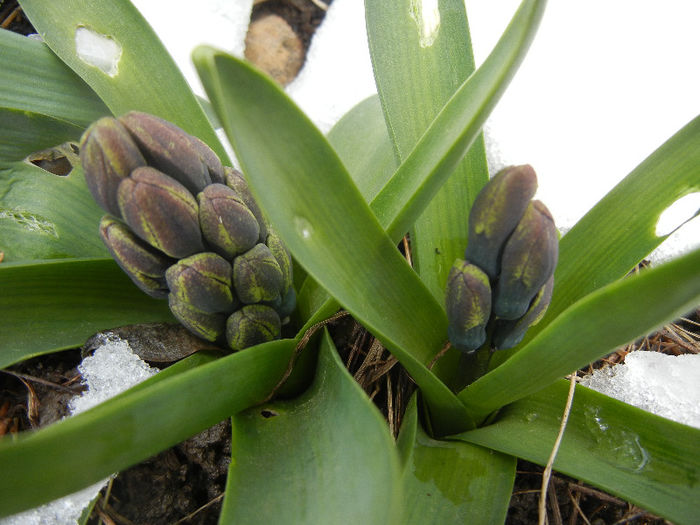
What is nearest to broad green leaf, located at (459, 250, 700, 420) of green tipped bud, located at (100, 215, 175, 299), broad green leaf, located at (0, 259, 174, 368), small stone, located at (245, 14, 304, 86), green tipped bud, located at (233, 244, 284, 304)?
green tipped bud, located at (233, 244, 284, 304)

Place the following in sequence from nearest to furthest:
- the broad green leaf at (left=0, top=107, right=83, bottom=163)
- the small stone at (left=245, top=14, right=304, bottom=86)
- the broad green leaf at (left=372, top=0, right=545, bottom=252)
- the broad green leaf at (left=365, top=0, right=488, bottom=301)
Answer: the broad green leaf at (left=372, top=0, right=545, bottom=252), the broad green leaf at (left=365, top=0, right=488, bottom=301), the broad green leaf at (left=0, top=107, right=83, bottom=163), the small stone at (left=245, top=14, right=304, bottom=86)

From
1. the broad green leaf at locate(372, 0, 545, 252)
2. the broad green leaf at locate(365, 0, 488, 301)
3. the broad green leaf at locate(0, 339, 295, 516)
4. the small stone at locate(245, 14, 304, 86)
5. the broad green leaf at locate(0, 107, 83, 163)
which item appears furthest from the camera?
the small stone at locate(245, 14, 304, 86)

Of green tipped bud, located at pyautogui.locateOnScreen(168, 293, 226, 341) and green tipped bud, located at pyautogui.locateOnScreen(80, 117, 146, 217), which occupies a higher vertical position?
green tipped bud, located at pyautogui.locateOnScreen(80, 117, 146, 217)

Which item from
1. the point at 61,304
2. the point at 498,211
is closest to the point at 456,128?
the point at 498,211

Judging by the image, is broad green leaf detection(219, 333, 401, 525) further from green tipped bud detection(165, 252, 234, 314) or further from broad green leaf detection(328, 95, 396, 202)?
broad green leaf detection(328, 95, 396, 202)

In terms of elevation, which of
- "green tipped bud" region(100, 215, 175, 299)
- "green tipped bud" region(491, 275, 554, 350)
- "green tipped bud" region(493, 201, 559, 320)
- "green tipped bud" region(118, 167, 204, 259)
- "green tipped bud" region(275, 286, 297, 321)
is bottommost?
"green tipped bud" region(275, 286, 297, 321)

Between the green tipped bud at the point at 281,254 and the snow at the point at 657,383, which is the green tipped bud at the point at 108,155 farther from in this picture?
the snow at the point at 657,383

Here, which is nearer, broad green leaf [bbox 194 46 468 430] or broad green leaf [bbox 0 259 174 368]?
broad green leaf [bbox 194 46 468 430]

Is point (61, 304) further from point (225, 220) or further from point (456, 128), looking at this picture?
point (456, 128)
